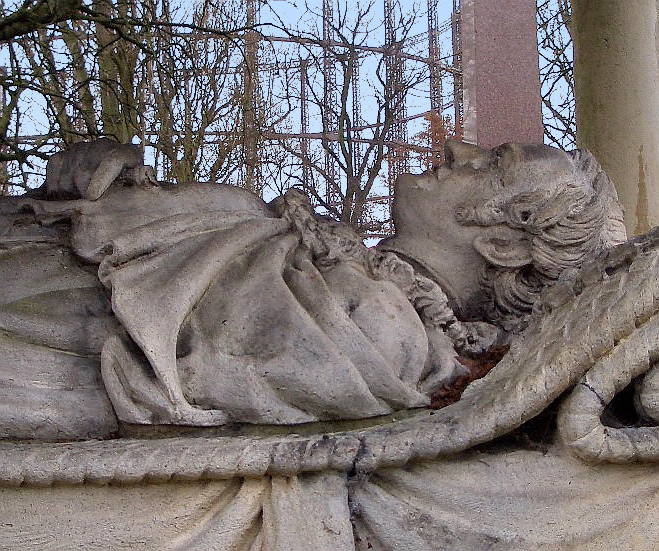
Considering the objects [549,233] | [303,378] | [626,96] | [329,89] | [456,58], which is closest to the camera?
[303,378]

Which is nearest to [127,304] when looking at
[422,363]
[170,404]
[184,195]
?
[170,404]

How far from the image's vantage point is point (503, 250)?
7.70 ft

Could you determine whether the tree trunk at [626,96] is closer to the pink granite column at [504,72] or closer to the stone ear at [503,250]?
the pink granite column at [504,72]

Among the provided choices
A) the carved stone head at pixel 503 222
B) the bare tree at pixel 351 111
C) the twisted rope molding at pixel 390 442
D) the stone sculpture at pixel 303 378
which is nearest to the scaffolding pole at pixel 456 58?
the bare tree at pixel 351 111

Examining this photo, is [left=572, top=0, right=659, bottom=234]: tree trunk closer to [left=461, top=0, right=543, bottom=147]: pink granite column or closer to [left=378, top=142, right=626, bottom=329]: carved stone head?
[left=461, top=0, right=543, bottom=147]: pink granite column

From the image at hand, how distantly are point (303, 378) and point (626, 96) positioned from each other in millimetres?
2572

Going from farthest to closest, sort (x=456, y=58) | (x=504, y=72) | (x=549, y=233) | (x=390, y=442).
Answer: (x=456, y=58) < (x=504, y=72) < (x=549, y=233) < (x=390, y=442)

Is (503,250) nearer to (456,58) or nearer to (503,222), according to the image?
(503,222)

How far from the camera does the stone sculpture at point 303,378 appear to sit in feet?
5.72

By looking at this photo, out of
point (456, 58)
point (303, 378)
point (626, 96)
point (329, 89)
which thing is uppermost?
point (456, 58)

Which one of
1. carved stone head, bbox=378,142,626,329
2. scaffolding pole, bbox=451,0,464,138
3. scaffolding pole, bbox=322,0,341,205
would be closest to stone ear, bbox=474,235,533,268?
carved stone head, bbox=378,142,626,329

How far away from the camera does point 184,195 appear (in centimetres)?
229

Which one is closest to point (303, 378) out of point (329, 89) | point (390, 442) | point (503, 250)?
point (390, 442)

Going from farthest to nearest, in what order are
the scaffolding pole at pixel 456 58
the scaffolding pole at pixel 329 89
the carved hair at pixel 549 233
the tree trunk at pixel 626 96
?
the scaffolding pole at pixel 456 58 < the scaffolding pole at pixel 329 89 < the tree trunk at pixel 626 96 < the carved hair at pixel 549 233
